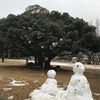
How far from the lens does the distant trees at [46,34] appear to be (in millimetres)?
22500

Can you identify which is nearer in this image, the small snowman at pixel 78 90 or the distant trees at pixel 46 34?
the small snowman at pixel 78 90

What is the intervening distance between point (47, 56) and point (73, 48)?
13.6ft

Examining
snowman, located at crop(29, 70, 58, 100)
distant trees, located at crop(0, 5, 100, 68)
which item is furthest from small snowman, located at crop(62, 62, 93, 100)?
distant trees, located at crop(0, 5, 100, 68)

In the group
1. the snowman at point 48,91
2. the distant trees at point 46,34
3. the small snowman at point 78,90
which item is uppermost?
the distant trees at point 46,34

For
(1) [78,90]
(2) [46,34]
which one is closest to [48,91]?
(1) [78,90]

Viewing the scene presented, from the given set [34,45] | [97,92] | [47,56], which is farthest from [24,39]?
[97,92]

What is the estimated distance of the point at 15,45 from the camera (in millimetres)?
25609

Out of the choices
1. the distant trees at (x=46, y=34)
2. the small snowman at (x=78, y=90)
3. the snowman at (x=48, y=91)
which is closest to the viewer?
the small snowman at (x=78, y=90)

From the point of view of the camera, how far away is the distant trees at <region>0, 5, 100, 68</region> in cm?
2250

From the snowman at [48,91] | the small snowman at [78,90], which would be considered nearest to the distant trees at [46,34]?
the snowman at [48,91]

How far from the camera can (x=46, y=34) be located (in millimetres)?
23094

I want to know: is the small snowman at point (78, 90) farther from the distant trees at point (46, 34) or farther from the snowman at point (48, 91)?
the distant trees at point (46, 34)

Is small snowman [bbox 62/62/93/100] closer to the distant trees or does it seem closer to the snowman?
the snowman

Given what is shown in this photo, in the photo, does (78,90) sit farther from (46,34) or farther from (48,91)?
(46,34)
